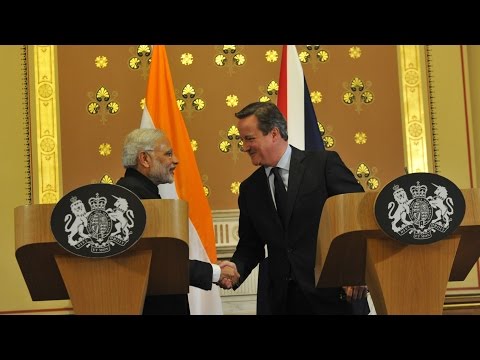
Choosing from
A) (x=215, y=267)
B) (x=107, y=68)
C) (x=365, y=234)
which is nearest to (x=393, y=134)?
(x=107, y=68)

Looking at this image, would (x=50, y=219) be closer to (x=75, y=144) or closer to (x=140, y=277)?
(x=140, y=277)

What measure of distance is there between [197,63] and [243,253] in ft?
8.04

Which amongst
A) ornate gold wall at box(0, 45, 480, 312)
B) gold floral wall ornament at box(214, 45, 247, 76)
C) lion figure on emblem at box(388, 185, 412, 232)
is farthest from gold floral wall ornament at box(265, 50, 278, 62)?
lion figure on emblem at box(388, 185, 412, 232)

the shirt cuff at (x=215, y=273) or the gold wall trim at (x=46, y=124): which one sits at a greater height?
the gold wall trim at (x=46, y=124)

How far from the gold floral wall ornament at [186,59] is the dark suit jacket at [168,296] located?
2.57 metres

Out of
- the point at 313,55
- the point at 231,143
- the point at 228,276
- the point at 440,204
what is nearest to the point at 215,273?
the point at 228,276

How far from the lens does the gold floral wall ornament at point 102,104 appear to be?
6.16 meters

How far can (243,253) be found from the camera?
4.13 metres

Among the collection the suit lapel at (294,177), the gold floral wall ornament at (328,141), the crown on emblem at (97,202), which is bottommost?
the crown on emblem at (97,202)

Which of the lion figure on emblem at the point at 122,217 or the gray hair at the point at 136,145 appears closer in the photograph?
the lion figure on emblem at the point at 122,217

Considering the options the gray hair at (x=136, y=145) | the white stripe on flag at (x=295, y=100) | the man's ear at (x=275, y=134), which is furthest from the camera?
the white stripe on flag at (x=295, y=100)

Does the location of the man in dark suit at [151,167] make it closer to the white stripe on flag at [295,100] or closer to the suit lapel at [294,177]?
the suit lapel at [294,177]

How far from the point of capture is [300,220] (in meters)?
3.79

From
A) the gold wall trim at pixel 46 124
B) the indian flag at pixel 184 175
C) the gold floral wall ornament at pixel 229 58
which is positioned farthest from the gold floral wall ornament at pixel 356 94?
the gold wall trim at pixel 46 124
